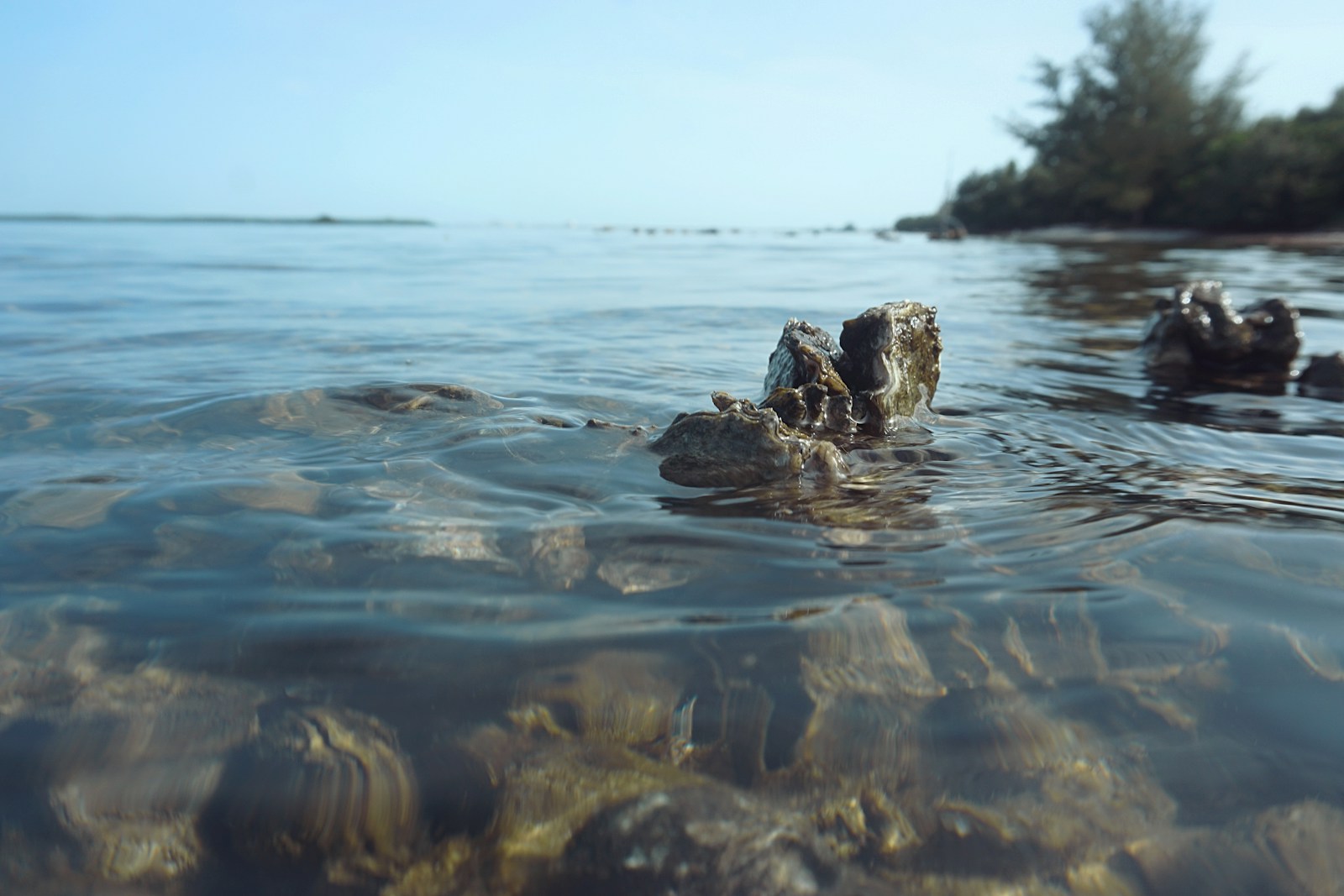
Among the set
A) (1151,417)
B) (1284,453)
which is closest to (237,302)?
(1151,417)

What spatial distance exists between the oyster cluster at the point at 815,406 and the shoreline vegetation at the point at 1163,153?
42.9m

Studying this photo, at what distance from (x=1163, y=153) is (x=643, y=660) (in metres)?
62.9

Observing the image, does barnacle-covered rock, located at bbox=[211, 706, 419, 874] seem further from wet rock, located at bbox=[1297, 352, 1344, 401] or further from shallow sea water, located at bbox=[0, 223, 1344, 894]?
wet rock, located at bbox=[1297, 352, 1344, 401]

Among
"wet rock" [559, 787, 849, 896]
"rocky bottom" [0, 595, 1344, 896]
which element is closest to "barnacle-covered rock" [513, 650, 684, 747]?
"rocky bottom" [0, 595, 1344, 896]

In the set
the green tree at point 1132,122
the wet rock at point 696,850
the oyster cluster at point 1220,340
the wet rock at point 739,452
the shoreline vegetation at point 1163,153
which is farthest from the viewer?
the green tree at point 1132,122

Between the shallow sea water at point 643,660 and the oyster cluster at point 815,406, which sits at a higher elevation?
the oyster cluster at point 815,406

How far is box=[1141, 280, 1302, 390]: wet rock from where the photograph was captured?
6.57 metres

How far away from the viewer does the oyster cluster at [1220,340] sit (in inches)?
Result: 257

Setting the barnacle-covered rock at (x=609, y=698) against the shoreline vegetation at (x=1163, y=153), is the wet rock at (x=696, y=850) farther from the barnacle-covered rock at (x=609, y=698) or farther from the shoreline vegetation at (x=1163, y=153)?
the shoreline vegetation at (x=1163, y=153)

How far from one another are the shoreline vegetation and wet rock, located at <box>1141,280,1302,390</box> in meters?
39.3

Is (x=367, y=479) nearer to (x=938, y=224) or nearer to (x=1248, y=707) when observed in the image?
(x=1248, y=707)

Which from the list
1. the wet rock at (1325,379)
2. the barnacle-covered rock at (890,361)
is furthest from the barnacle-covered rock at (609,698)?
the wet rock at (1325,379)

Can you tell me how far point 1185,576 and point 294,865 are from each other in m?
2.36

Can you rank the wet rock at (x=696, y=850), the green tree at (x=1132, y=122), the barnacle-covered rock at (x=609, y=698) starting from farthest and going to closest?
the green tree at (x=1132, y=122) → the barnacle-covered rock at (x=609, y=698) → the wet rock at (x=696, y=850)
